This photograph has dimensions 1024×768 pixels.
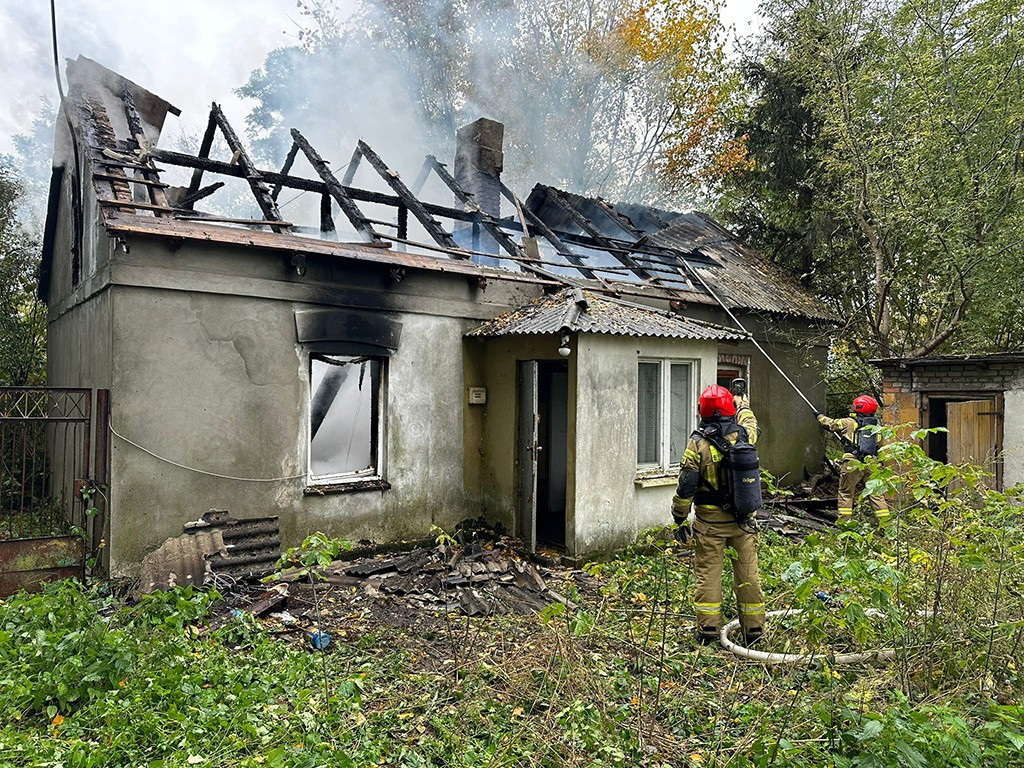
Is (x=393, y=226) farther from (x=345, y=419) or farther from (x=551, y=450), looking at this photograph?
(x=551, y=450)

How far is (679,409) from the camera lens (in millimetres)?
8930

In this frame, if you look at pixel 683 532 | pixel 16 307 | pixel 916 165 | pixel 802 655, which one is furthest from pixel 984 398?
pixel 16 307

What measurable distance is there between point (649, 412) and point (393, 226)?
4812 mm

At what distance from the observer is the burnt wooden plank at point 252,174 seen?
776cm

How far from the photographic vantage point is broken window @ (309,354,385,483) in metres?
8.08

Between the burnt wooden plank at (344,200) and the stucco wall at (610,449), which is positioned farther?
the burnt wooden plank at (344,200)

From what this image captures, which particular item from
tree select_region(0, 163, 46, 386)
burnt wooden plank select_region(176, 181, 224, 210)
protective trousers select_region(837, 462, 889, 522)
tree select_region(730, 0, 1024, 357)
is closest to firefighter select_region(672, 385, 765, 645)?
protective trousers select_region(837, 462, 889, 522)

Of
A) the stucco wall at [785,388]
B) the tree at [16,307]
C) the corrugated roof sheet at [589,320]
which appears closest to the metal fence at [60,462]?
the tree at [16,307]

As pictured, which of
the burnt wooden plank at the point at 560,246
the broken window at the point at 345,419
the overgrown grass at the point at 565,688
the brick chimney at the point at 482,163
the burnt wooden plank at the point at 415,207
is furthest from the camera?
the brick chimney at the point at 482,163

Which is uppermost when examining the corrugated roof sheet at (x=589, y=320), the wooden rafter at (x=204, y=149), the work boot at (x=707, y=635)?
the wooden rafter at (x=204, y=149)

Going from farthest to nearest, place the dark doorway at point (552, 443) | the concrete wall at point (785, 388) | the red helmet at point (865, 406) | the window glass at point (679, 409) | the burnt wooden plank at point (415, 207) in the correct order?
the concrete wall at point (785, 388) < the dark doorway at point (552, 443) < the red helmet at point (865, 406) < the burnt wooden plank at point (415, 207) < the window glass at point (679, 409)

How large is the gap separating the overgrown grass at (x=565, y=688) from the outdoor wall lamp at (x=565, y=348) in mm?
3358

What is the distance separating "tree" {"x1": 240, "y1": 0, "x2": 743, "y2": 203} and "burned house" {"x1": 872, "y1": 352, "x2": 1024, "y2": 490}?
573 inches

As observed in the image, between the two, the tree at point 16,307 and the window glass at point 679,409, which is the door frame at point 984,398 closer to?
the window glass at point 679,409
